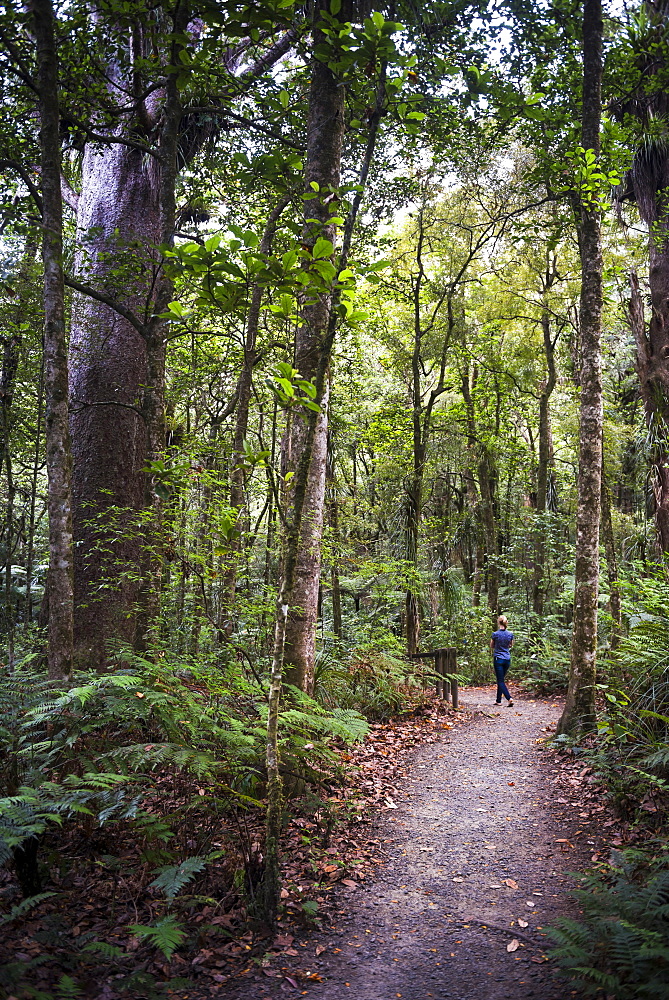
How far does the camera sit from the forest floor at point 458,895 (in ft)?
12.3

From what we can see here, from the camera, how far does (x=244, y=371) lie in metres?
9.20

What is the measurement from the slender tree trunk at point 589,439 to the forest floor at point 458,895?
1.07 meters

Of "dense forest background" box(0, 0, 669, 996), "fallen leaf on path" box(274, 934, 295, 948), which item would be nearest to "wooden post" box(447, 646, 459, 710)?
"dense forest background" box(0, 0, 669, 996)

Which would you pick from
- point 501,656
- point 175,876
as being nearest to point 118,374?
point 175,876

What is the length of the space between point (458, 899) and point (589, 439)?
233 inches

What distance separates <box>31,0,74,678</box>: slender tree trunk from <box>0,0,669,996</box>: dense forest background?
0.09 feet

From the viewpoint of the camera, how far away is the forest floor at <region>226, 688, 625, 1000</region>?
3740 millimetres

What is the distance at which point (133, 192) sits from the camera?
9.54 metres

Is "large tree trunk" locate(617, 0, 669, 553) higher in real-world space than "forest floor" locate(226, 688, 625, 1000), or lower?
higher

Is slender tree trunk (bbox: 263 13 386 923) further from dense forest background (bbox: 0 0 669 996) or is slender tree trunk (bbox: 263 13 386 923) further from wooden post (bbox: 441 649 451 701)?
wooden post (bbox: 441 649 451 701)

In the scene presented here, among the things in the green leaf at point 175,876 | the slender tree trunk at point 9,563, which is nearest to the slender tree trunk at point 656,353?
the green leaf at point 175,876

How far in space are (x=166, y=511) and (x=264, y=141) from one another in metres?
6.64

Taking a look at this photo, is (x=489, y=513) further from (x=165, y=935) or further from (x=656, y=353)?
(x=165, y=935)

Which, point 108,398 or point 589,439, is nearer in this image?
point 589,439
